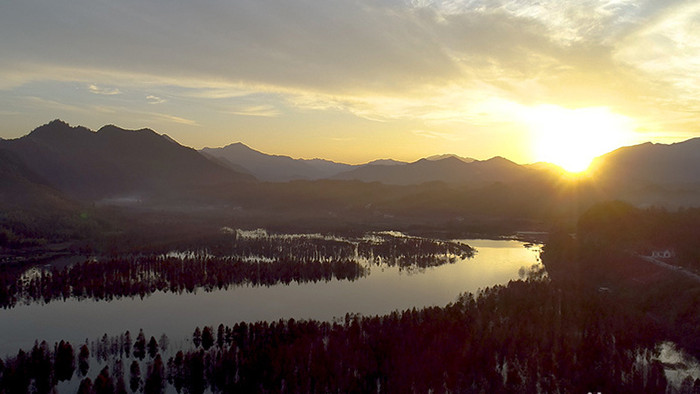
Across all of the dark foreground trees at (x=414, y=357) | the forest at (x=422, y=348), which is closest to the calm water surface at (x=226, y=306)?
the forest at (x=422, y=348)

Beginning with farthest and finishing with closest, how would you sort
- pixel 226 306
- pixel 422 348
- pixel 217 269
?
pixel 217 269 < pixel 226 306 < pixel 422 348

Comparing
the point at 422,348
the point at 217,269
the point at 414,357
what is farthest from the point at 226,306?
the point at 414,357

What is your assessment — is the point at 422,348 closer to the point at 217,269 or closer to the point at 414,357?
the point at 414,357

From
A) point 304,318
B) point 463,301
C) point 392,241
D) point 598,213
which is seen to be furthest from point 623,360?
point 392,241

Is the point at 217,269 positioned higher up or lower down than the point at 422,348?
higher up

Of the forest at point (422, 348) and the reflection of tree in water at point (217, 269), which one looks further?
the reflection of tree in water at point (217, 269)

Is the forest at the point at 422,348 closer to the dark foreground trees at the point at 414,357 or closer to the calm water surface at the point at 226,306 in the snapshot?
the dark foreground trees at the point at 414,357

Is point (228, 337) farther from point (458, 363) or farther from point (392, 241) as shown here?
point (392, 241)
